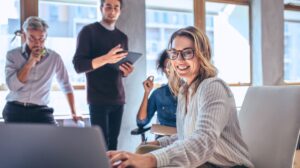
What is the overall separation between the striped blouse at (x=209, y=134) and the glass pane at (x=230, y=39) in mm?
2877

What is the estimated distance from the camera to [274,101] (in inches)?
55.2

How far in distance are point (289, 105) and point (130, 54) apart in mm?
1384

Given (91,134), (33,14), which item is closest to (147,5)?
(33,14)

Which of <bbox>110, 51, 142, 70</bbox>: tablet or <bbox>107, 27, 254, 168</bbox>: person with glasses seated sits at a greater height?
<bbox>110, 51, 142, 70</bbox>: tablet

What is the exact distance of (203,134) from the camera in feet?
3.61

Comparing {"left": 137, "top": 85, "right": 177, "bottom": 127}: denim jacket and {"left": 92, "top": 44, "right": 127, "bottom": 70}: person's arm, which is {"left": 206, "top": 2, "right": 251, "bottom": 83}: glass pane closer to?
{"left": 137, "top": 85, "right": 177, "bottom": 127}: denim jacket

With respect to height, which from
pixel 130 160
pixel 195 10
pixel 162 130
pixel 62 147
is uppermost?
pixel 195 10

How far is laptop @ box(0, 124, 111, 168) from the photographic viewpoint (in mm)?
494

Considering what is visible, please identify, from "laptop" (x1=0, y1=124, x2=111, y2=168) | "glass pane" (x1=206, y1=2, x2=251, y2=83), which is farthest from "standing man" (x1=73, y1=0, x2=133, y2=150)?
"laptop" (x1=0, y1=124, x2=111, y2=168)

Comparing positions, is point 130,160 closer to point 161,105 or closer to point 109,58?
point 109,58

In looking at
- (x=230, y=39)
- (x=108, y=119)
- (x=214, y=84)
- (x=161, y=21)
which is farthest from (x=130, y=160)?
(x=230, y=39)

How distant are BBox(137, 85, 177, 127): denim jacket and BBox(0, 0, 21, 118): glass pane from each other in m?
1.26

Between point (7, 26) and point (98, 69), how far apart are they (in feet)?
3.36

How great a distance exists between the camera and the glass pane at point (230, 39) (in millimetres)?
4125
